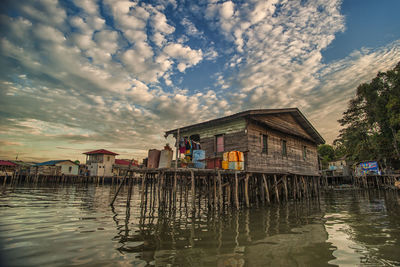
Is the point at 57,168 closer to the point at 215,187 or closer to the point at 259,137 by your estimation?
the point at 215,187

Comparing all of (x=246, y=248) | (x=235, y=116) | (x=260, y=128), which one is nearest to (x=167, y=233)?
(x=246, y=248)

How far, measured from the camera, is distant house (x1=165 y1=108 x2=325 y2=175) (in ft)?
46.6

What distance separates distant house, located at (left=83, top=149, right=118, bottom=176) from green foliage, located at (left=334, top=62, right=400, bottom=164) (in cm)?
4727

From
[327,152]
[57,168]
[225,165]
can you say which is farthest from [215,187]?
[327,152]

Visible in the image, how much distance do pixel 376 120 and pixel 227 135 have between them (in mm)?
30413

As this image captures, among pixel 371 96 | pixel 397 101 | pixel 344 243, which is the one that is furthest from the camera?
pixel 371 96

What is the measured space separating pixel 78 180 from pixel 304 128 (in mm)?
41747

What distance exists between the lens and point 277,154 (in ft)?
54.6

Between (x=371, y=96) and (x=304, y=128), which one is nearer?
(x=304, y=128)

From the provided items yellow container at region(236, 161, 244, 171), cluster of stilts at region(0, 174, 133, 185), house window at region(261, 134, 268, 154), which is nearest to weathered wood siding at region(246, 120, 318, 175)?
house window at region(261, 134, 268, 154)

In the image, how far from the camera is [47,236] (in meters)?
6.07

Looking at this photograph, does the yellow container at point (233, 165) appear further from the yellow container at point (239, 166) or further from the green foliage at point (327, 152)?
the green foliage at point (327, 152)

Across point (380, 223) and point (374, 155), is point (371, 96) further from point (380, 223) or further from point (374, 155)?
point (380, 223)

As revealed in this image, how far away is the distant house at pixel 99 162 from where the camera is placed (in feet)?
149
